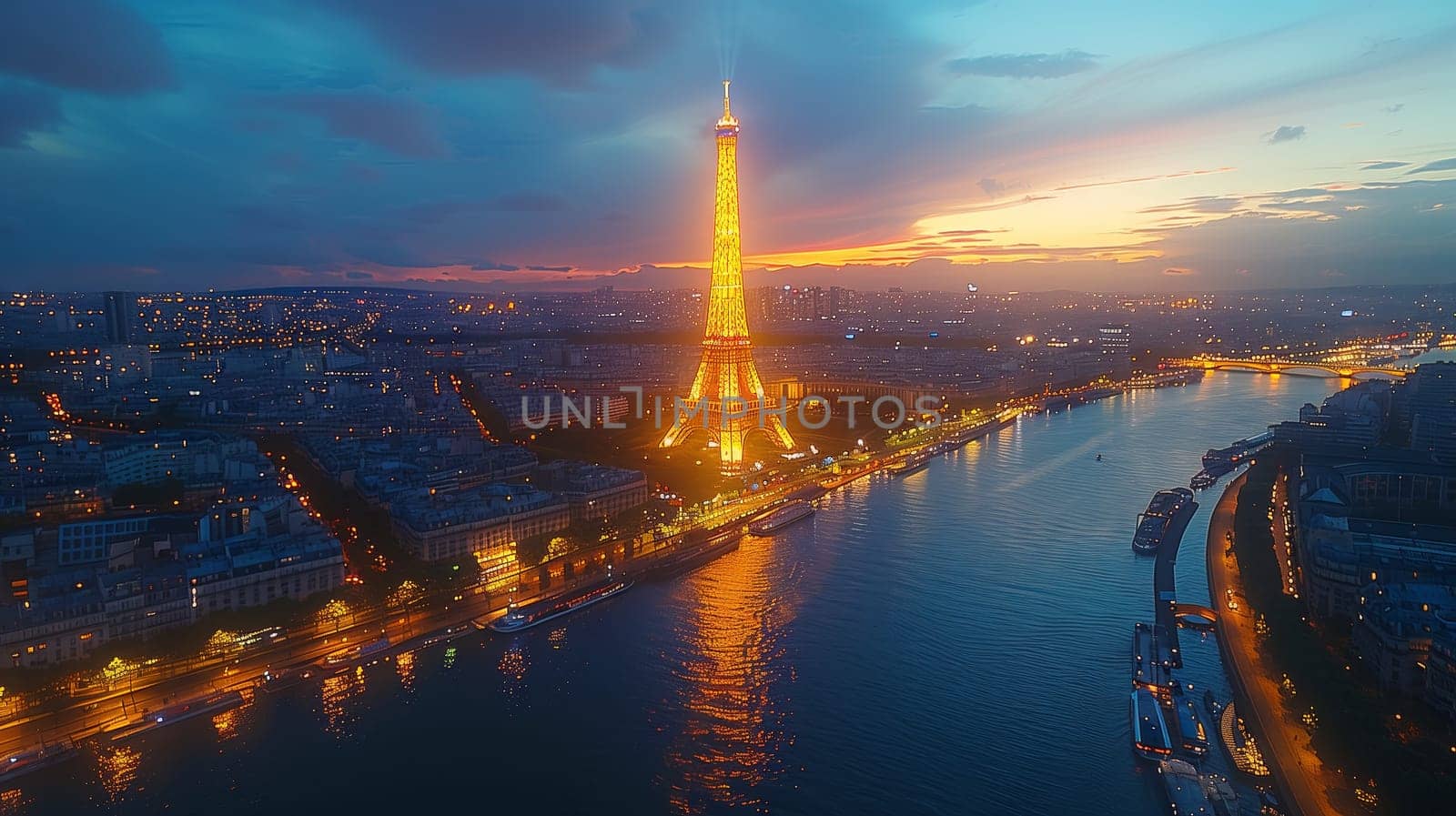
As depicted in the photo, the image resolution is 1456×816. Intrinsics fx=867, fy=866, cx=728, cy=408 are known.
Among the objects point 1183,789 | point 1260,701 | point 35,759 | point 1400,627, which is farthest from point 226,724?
point 1400,627

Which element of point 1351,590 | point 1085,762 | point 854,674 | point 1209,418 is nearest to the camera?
point 1085,762

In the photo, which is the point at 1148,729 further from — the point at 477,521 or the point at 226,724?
the point at 477,521

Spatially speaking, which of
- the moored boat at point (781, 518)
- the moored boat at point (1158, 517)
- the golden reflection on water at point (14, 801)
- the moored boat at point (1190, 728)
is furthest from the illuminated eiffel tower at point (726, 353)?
the golden reflection on water at point (14, 801)

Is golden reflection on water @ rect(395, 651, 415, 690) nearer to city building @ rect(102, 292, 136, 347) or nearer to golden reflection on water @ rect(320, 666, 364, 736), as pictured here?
golden reflection on water @ rect(320, 666, 364, 736)

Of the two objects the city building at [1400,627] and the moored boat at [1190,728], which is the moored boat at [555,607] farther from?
the city building at [1400,627]

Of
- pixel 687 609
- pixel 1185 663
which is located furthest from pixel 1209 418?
pixel 687 609

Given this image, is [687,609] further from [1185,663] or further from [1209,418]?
[1209,418]
